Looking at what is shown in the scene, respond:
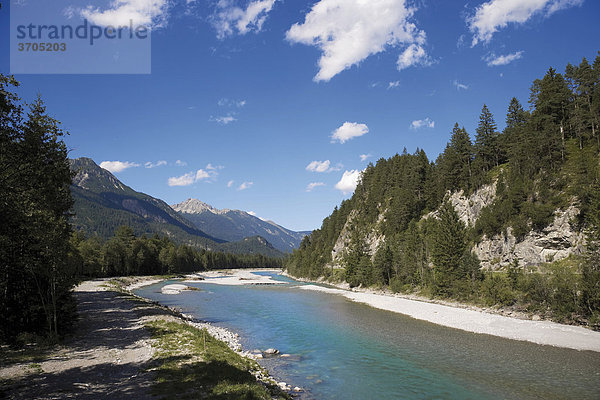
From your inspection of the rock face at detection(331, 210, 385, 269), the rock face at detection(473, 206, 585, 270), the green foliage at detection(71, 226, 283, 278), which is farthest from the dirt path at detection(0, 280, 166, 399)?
the rock face at detection(331, 210, 385, 269)

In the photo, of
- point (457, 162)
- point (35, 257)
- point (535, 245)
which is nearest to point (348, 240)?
point (457, 162)

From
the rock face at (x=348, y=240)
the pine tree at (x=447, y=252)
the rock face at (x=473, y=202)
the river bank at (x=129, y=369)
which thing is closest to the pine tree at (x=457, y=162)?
the rock face at (x=473, y=202)

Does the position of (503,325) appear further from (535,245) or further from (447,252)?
(447,252)

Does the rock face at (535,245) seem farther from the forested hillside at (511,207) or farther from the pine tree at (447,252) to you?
the pine tree at (447,252)

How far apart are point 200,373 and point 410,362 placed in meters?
17.1

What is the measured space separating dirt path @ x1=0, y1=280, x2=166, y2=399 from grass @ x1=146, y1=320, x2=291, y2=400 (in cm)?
83

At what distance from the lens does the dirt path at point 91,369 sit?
13.5 metres

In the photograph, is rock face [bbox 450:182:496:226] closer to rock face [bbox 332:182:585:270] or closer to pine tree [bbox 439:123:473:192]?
rock face [bbox 332:182:585:270]

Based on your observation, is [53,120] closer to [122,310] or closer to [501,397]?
[122,310]

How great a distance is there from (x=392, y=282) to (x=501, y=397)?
5774cm

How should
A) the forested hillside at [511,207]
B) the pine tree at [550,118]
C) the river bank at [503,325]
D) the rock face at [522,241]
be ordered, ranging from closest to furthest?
the river bank at [503,325], the forested hillside at [511,207], the rock face at [522,241], the pine tree at [550,118]

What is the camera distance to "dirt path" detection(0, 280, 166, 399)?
13492 millimetres

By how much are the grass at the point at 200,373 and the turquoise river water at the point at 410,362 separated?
409cm

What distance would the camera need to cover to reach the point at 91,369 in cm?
1664
